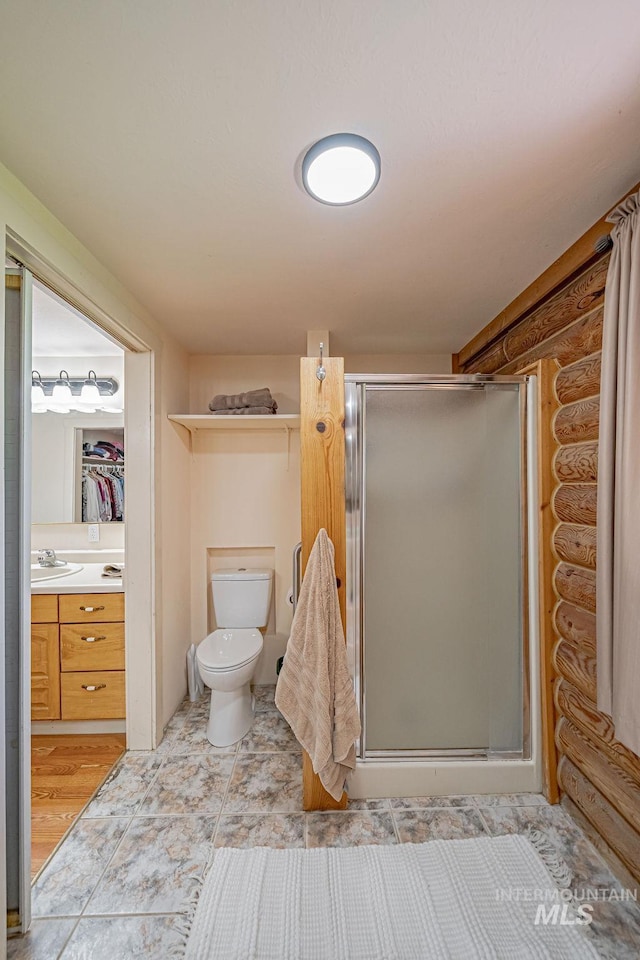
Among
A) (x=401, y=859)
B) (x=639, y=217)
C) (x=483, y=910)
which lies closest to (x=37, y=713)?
(x=401, y=859)

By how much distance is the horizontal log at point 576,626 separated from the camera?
146 centimetres

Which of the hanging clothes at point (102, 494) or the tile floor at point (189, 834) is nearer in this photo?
the tile floor at point (189, 834)

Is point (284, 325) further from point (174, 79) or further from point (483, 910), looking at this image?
point (483, 910)

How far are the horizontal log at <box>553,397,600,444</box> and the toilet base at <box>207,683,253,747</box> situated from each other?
2010 mm

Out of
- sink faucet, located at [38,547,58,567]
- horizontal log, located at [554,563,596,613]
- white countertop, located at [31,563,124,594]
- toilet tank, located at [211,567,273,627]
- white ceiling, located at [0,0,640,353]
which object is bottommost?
toilet tank, located at [211,567,273,627]

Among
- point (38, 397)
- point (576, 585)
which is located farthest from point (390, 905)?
point (38, 397)

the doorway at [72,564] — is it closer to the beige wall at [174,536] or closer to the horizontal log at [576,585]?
the beige wall at [174,536]

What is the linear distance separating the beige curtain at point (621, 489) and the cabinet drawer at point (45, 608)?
8.39 ft

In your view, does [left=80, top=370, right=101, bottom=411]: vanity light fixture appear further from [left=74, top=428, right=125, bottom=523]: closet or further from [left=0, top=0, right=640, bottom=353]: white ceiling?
[left=0, top=0, right=640, bottom=353]: white ceiling

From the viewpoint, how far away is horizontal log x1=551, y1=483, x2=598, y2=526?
57.2 inches

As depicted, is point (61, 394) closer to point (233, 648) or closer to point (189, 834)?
point (233, 648)

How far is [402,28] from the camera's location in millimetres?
770

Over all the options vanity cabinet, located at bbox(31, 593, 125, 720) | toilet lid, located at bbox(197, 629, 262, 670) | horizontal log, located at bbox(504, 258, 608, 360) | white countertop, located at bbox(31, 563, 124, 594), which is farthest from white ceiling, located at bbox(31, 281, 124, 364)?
horizontal log, located at bbox(504, 258, 608, 360)

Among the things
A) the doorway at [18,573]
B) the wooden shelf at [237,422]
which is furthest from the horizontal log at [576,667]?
the doorway at [18,573]
